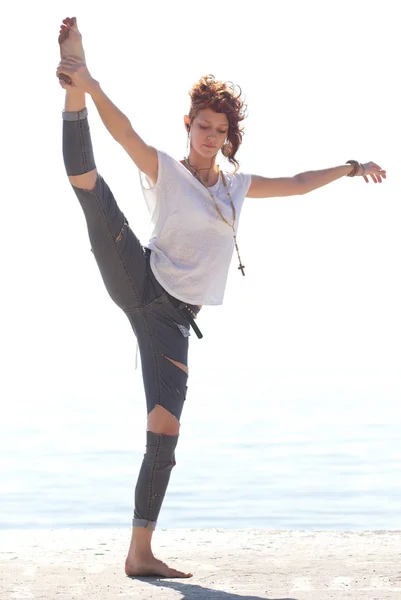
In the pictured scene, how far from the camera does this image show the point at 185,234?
15.1 feet

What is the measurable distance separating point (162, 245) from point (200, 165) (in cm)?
38

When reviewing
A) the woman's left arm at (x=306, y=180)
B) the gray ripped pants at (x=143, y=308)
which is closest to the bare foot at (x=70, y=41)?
the gray ripped pants at (x=143, y=308)

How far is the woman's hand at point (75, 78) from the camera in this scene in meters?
4.33

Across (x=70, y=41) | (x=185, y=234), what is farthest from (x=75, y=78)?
(x=185, y=234)

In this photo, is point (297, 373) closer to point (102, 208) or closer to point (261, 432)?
point (261, 432)

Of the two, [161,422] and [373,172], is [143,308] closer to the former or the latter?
[161,422]

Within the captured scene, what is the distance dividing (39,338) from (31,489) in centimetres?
4638

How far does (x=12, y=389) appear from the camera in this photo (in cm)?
2195

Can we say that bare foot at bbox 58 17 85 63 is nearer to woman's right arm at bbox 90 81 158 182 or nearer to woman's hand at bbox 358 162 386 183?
woman's right arm at bbox 90 81 158 182

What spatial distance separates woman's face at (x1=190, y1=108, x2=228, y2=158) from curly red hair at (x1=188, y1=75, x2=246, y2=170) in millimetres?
22

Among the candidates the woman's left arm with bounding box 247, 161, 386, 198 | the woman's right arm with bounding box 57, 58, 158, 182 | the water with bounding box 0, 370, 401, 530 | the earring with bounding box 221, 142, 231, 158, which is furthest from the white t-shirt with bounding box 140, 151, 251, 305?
the water with bounding box 0, 370, 401, 530

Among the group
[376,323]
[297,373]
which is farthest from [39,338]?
[297,373]

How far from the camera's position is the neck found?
4.76 m

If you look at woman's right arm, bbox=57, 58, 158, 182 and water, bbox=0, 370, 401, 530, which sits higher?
woman's right arm, bbox=57, 58, 158, 182
